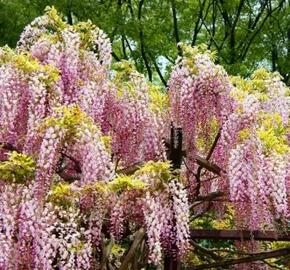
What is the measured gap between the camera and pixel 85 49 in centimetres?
584

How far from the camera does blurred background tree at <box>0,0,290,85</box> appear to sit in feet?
52.5

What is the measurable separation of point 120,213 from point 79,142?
2.04ft

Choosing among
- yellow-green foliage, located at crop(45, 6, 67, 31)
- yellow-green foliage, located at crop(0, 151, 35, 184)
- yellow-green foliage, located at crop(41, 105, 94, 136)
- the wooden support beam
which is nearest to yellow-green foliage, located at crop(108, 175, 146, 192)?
yellow-green foliage, located at crop(41, 105, 94, 136)

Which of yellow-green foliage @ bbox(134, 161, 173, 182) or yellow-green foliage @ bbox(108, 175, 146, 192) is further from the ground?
yellow-green foliage @ bbox(134, 161, 173, 182)

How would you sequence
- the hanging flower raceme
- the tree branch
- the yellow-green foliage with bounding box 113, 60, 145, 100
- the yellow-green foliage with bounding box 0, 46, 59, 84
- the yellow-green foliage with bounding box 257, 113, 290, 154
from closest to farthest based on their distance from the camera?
1. the yellow-green foliage with bounding box 0, 46, 59, 84
2. the yellow-green foliage with bounding box 257, 113, 290, 154
3. the tree branch
4. the hanging flower raceme
5. the yellow-green foliage with bounding box 113, 60, 145, 100

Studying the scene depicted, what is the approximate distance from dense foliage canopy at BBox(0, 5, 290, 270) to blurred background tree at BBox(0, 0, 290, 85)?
9.27 metres

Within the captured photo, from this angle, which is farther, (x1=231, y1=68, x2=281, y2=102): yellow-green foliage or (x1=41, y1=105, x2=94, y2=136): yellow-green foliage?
(x1=231, y1=68, x2=281, y2=102): yellow-green foliage

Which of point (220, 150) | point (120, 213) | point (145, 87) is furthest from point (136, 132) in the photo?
point (120, 213)

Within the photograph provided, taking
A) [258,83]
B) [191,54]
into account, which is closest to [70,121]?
[191,54]

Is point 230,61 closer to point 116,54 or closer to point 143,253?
point 116,54

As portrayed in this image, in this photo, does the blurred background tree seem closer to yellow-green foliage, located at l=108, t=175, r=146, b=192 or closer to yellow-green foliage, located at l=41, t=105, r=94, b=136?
yellow-green foliage, located at l=41, t=105, r=94, b=136

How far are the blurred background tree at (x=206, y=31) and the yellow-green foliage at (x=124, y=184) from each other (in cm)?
1089

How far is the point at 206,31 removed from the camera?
1762 cm

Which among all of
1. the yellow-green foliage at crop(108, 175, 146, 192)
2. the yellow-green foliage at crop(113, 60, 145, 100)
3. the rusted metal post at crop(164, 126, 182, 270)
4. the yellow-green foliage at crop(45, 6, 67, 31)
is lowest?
the yellow-green foliage at crop(108, 175, 146, 192)
